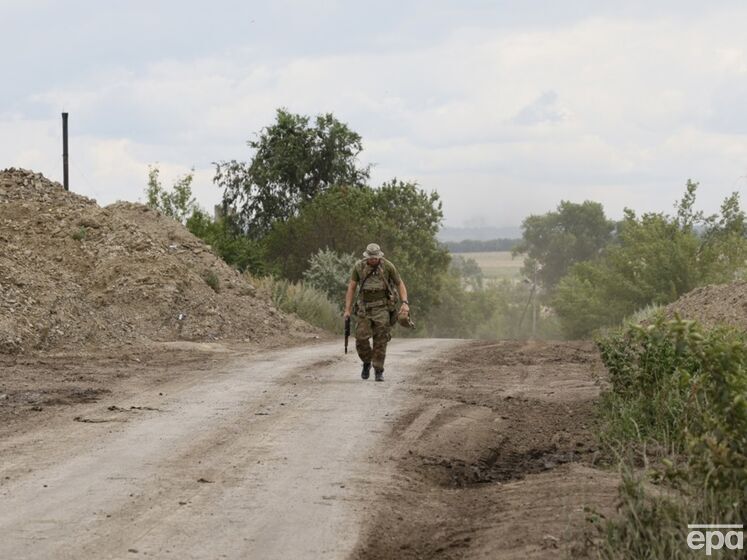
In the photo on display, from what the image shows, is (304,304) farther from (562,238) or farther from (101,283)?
(562,238)

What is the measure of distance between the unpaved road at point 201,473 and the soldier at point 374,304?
104 cm

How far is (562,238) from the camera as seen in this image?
14300 cm

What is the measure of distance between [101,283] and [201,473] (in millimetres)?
18191

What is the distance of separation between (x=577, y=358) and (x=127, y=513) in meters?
13.9

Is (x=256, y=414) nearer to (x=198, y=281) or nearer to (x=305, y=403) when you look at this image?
(x=305, y=403)

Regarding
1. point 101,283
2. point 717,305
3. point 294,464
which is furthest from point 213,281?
point 294,464

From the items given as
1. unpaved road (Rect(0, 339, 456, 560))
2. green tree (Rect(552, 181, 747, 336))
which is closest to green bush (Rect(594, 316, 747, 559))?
unpaved road (Rect(0, 339, 456, 560))

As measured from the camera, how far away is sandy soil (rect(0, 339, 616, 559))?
7.51 metres

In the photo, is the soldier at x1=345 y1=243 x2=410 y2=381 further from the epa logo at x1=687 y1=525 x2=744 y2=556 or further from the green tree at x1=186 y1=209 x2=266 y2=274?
the green tree at x1=186 y1=209 x2=266 y2=274

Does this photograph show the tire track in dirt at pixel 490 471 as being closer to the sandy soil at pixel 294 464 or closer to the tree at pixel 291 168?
the sandy soil at pixel 294 464

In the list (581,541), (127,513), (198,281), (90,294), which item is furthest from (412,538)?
(198,281)

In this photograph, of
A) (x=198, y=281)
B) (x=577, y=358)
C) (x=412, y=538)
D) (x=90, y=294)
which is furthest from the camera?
(x=198, y=281)

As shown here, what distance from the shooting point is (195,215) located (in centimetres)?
4400

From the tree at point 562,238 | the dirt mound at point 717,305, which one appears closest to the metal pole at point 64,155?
the dirt mound at point 717,305
